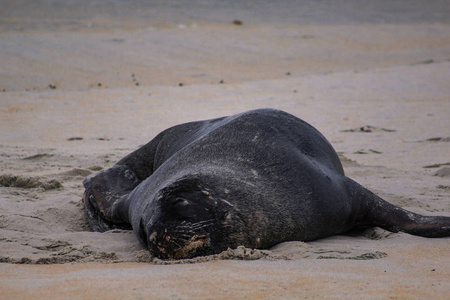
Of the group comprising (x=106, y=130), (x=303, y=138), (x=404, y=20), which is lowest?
(x=106, y=130)

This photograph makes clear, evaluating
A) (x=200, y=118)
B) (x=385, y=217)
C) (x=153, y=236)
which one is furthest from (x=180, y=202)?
(x=200, y=118)

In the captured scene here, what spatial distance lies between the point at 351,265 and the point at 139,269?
109 centimetres

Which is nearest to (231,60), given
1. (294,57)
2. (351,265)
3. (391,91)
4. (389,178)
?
(294,57)

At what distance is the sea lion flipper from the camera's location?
4613 mm

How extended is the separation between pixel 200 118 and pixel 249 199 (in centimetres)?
700

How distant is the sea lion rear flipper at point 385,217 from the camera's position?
4.12 m

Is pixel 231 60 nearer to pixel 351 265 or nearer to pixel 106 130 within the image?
pixel 106 130

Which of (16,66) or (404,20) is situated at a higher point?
(404,20)

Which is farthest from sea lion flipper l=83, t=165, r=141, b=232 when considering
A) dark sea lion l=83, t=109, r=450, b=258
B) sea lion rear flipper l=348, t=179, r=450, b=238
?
sea lion rear flipper l=348, t=179, r=450, b=238

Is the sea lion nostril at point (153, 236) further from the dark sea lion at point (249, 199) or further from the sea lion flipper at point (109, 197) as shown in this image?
the sea lion flipper at point (109, 197)

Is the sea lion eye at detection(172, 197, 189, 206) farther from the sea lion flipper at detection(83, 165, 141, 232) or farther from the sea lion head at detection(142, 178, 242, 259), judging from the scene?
the sea lion flipper at detection(83, 165, 141, 232)

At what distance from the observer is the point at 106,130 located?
959 cm

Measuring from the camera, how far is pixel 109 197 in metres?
4.95

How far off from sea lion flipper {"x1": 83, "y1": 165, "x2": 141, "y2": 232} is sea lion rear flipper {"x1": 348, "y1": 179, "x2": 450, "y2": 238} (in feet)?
5.54
